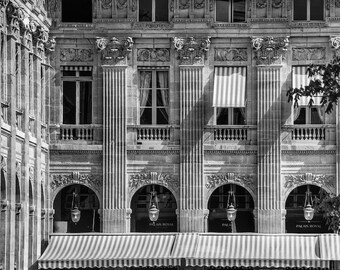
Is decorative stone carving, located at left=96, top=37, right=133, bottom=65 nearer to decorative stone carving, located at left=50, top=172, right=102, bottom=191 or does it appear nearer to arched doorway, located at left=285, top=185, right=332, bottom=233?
decorative stone carving, located at left=50, top=172, right=102, bottom=191

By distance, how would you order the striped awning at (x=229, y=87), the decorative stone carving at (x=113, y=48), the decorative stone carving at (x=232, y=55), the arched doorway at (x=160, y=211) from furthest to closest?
the arched doorway at (x=160, y=211) → the decorative stone carving at (x=232, y=55) → the decorative stone carving at (x=113, y=48) → the striped awning at (x=229, y=87)

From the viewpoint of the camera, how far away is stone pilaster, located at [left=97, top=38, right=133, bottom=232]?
184 feet

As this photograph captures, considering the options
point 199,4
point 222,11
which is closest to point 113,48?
point 199,4

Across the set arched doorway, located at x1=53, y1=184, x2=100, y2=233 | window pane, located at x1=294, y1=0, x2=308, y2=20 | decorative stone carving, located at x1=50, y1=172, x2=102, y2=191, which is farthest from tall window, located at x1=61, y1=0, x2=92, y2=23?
window pane, located at x1=294, y1=0, x2=308, y2=20

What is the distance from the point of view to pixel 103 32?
56719 mm

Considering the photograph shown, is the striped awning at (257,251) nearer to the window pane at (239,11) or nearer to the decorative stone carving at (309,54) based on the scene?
the decorative stone carving at (309,54)

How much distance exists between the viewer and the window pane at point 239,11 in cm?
5709

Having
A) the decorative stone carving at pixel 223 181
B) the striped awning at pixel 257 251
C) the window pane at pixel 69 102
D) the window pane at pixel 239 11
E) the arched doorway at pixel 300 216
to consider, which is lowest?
the striped awning at pixel 257 251

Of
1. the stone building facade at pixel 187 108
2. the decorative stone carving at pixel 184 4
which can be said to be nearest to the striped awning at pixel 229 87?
the stone building facade at pixel 187 108

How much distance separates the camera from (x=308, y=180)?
5638cm

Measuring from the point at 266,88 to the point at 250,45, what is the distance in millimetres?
1998

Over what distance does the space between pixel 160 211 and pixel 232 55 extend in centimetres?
747

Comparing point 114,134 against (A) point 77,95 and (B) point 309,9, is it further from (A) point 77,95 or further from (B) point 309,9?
(B) point 309,9

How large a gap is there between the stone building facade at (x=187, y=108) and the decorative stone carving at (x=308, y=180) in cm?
4
